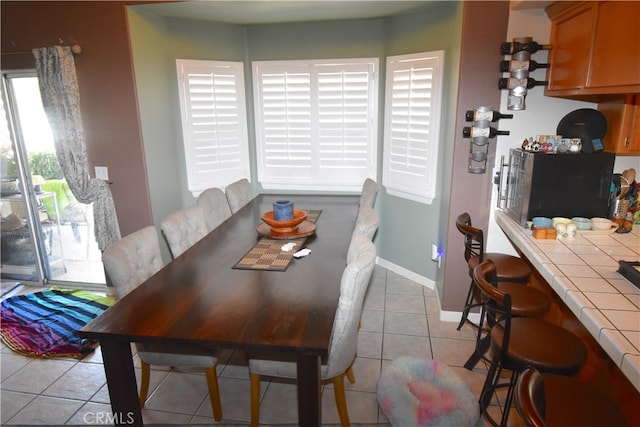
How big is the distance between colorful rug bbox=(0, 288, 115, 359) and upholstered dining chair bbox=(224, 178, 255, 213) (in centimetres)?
140

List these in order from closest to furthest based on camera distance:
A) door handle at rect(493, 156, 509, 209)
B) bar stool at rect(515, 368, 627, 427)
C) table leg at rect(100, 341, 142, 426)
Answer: bar stool at rect(515, 368, 627, 427)
table leg at rect(100, 341, 142, 426)
door handle at rect(493, 156, 509, 209)

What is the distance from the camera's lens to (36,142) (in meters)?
3.62

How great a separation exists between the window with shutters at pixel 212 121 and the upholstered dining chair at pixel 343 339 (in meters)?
2.46

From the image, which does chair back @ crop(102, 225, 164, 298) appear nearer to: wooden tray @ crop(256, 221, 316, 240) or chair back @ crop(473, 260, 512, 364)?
wooden tray @ crop(256, 221, 316, 240)

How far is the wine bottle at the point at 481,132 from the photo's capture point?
272 cm

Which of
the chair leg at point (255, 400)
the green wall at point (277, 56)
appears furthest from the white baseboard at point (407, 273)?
the chair leg at point (255, 400)

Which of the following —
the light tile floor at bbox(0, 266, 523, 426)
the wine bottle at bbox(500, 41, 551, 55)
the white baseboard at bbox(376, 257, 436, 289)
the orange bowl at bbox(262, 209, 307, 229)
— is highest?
the wine bottle at bbox(500, 41, 551, 55)

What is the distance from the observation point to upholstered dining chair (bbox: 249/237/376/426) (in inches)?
67.2

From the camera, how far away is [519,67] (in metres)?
2.55

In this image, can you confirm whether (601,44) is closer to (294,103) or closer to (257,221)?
(257,221)

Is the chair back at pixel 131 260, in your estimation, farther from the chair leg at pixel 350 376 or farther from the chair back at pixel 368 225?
the chair leg at pixel 350 376

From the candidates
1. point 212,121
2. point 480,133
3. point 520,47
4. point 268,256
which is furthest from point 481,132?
point 212,121

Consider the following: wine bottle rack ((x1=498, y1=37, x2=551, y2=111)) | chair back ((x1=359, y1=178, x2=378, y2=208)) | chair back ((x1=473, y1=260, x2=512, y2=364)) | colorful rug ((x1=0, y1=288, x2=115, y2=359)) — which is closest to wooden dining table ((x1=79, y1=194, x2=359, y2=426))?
chair back ((x1=473, y1=260, x2=512, y2=364))

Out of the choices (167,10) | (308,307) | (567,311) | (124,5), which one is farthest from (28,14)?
(567,311)
